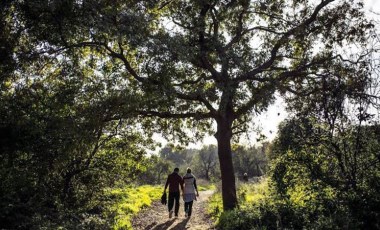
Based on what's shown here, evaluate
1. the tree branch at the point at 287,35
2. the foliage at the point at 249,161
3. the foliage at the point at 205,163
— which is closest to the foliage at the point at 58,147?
the tree branch at the point at 287,35

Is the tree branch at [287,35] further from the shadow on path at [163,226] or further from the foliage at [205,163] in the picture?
the foliage at [205,163]

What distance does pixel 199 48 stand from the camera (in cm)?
1232

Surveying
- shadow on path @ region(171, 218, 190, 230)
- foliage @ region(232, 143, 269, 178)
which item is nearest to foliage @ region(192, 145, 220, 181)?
foliage @ region(232, 143, 269, 178)

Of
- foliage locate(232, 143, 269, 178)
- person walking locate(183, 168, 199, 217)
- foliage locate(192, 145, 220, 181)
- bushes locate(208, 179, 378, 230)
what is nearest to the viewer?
bushes locate(208, 179, 378, 230)

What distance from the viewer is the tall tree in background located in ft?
32.6

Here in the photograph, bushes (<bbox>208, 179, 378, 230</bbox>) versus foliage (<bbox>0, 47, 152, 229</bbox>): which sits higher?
foliage (<bbox>0, 47, 152, 229</bbox>)

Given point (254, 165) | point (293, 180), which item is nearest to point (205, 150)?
point (254, 165)

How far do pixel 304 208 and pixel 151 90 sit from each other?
18.1 feet

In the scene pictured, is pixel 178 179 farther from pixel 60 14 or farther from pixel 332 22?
pixel 332 22

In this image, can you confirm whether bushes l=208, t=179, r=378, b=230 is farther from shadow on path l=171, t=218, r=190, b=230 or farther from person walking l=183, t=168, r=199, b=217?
person walking l=183, t=168, r=199, b=217

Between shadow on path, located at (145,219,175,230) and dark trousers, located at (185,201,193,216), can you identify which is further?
dark trousers, located at (185,201,193,216)

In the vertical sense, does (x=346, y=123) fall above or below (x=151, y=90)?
below

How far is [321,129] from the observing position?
8.41 m

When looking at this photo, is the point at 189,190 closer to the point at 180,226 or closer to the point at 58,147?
the point at 180,226
